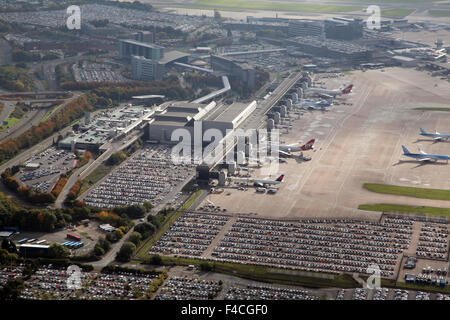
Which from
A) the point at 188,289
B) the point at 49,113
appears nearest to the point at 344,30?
the point at 49,113

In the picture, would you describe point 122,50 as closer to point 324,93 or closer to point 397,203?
point 324,93

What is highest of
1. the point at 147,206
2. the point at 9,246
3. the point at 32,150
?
the point at 32,150

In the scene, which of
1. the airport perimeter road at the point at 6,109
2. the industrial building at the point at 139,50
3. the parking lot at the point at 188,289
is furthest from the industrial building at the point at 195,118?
the parking lot at the point at 188,289

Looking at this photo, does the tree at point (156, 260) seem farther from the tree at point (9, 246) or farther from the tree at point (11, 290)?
the tree at point (9, 246)

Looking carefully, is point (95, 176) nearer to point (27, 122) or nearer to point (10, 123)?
point (27, 122)

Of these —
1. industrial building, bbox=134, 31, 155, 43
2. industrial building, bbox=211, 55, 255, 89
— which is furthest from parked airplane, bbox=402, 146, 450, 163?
industrial building, bbox=134, 31, 155, 43

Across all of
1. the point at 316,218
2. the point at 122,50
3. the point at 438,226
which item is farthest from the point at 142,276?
the point at 122,50
